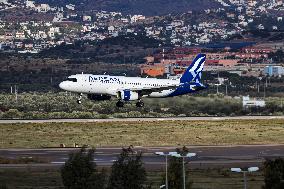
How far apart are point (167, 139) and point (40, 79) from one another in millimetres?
96853

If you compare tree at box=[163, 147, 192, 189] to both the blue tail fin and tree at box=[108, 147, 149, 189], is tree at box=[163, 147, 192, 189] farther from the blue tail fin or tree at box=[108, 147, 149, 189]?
the blue tail fin

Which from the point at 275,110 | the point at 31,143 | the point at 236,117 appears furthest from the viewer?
the point at 275,110

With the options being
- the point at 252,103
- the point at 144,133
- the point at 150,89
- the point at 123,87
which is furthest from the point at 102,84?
the point at 144,133

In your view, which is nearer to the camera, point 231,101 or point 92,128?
point 92,128

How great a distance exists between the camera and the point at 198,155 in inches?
3430

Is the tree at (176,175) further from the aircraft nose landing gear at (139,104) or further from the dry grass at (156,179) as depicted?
the aircraft nose landing gear at (139,104)

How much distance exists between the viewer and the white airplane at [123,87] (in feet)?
399

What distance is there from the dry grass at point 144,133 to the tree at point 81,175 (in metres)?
34.4

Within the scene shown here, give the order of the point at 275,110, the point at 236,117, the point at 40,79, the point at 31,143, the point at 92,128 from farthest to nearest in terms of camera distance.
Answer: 1. the point at 40,79
2. the point at 275,110
3. the point at 236,117
4. the point at 92,128
5. the point at 31,143

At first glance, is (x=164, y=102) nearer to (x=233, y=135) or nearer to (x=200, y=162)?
(x=233, y=135)

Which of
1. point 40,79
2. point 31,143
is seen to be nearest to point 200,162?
point 31,143

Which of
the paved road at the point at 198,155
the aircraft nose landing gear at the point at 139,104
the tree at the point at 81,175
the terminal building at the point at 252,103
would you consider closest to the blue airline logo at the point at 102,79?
the aircraft nose landing gear at the point at 139,104

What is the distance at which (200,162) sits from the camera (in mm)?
82812

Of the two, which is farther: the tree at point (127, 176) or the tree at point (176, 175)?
the tree at point (176, 175)
